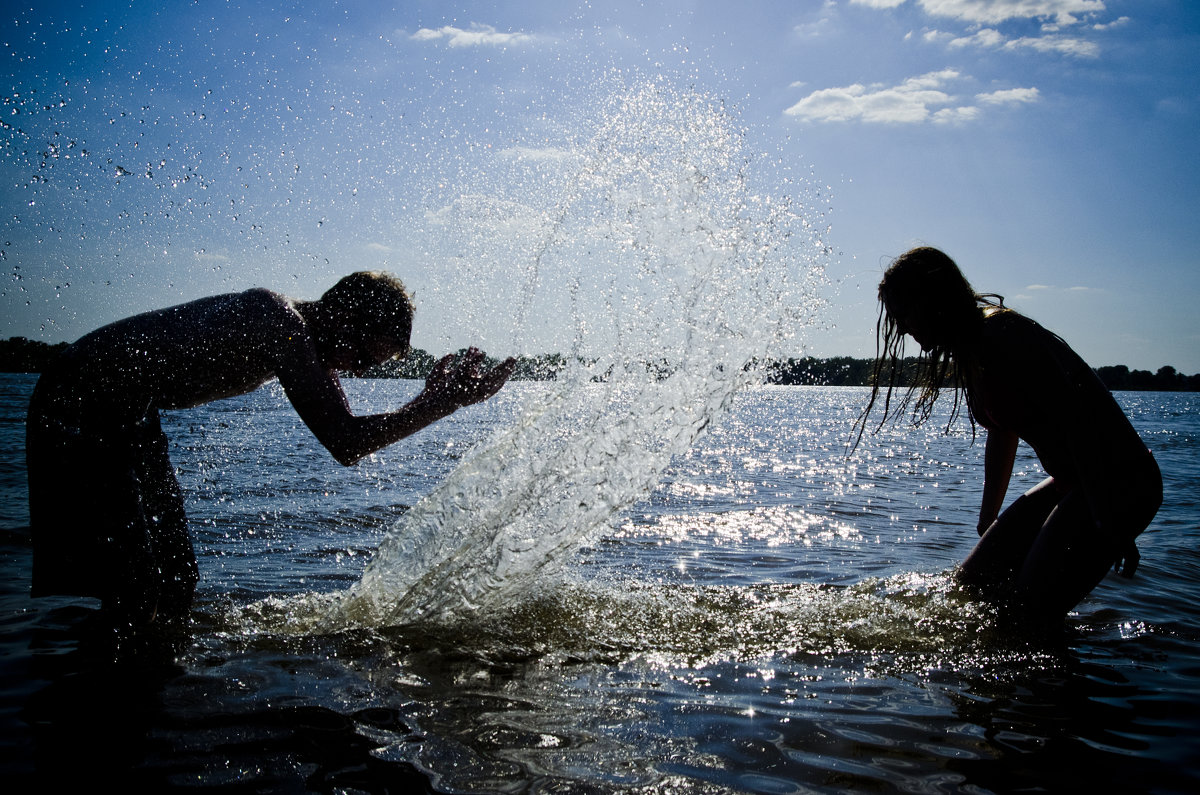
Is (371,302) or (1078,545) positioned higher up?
(371,302)

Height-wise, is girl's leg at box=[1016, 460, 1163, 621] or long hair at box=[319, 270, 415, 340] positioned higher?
long hair at box=[319, 270, 415, 340]

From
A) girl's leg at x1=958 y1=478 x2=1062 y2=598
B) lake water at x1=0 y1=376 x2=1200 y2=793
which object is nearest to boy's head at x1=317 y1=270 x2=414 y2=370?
lake water at x1=0 y1=376 x2=1200 y2=793

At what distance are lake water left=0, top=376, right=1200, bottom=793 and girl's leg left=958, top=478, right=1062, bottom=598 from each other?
254mm

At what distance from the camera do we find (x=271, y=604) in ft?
17.1

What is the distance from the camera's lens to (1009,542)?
15.5ft

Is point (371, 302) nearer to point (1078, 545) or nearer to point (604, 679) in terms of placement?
point (604, 679)

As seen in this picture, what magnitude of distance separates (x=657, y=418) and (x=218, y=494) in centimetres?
722

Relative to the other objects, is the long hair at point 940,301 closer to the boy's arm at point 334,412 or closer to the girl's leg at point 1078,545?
the girl's leg at point 1078,545

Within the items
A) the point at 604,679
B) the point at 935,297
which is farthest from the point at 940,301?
the point at 604,679

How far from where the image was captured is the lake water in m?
2.96

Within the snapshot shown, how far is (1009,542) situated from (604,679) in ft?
8.99

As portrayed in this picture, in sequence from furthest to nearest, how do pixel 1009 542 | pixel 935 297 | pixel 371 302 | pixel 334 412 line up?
pixel 1009 542
pixel 935 297
pixel 371 302
pixel 334 412

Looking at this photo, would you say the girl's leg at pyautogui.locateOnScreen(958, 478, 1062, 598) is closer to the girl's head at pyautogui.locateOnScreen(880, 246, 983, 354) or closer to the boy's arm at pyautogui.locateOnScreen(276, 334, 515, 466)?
the girl's head at pyautogui.locateOnScreen(880, 246, 983, 354)

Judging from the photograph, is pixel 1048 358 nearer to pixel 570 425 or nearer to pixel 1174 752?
pixel 1174 752
